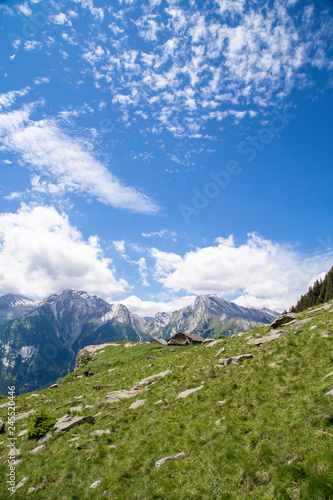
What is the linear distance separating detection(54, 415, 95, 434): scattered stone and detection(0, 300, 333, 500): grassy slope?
63cm

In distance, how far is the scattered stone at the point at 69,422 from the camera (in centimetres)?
1788

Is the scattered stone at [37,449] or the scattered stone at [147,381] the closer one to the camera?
the scattered stone at [37,449]

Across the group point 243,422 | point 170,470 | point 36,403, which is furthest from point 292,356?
point 36,403

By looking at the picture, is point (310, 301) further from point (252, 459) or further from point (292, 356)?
point (252, 459)

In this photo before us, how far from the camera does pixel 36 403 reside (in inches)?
1147

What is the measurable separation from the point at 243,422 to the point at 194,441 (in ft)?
9.15

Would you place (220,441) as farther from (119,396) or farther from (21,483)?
(119,396)

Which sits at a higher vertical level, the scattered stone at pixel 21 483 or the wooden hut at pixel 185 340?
the wooden hut at pixel 185 340

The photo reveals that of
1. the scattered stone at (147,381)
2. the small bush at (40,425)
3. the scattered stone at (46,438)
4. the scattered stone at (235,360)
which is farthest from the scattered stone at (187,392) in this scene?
the small bush at (40,425)

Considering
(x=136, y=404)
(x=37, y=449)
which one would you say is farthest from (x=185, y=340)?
(x=37, y=449)

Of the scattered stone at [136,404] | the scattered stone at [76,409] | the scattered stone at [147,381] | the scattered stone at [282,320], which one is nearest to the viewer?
the scattered stone at [136,404]

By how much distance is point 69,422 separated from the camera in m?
18.6

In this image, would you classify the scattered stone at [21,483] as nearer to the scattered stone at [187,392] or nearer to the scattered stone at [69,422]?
the scattered stone at [69,422]

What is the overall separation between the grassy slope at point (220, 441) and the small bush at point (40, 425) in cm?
82
